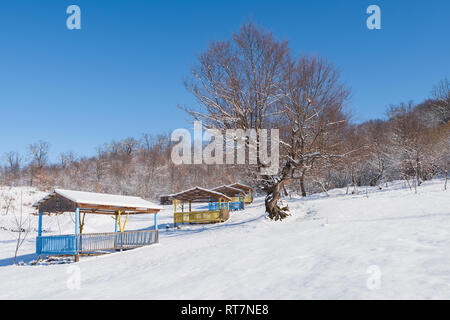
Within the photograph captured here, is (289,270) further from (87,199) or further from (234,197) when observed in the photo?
(234,197)

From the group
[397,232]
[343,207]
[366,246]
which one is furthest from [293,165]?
[366,246]

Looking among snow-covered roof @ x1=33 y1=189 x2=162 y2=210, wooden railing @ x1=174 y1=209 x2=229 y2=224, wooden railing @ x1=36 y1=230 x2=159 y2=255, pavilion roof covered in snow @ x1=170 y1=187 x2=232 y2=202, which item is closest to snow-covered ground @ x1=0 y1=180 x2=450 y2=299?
wooden railing @ x1=36 y1=230 x2=159 y2=255

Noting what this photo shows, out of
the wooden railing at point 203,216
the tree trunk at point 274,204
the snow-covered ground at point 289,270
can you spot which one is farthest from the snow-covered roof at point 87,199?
the wooden railing at point 203,216

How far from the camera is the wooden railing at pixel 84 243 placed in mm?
14539

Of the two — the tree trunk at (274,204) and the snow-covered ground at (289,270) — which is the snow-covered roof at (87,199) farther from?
the tree trunk at (274,204)

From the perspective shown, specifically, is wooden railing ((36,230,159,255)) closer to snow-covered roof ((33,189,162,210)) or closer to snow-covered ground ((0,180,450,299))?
snow-covered ground ((0,180,450,299))

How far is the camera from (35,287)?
365 inches

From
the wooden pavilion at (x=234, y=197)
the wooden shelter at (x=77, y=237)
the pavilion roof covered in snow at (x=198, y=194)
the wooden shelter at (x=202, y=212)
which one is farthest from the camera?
the wooden pavilion at (x=234, y=197)

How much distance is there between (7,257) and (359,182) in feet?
152

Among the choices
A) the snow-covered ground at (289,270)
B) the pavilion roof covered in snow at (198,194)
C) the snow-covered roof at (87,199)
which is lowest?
the snow-covered ground at (289,270)

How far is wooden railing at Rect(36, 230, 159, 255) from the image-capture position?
47.7ft

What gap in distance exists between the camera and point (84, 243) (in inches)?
588

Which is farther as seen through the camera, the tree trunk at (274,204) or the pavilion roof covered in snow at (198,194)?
the pavilion roof covered in snow at (198,194)
